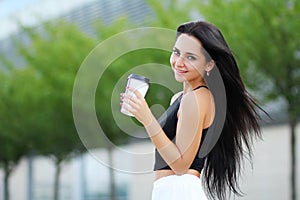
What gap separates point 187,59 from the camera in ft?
9.55

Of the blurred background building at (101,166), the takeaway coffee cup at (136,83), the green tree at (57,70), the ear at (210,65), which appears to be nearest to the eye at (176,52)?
the ear at (210,65)

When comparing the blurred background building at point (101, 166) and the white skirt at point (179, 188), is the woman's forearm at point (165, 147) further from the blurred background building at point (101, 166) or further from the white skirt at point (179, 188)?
the blurred background building at point (101, 166)

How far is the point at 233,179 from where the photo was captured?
3.17 metres

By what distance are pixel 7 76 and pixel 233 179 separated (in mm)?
18205

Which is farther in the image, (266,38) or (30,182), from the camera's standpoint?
(30,182)

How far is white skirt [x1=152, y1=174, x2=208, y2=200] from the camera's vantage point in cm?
289

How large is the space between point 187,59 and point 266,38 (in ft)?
32.7

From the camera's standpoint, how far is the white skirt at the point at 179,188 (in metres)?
2.89

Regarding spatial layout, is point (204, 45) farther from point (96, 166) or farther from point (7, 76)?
point (96, 166)

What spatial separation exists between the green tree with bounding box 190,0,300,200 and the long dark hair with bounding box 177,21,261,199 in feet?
30.4

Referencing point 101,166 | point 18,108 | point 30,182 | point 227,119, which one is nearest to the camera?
A: point 227,119

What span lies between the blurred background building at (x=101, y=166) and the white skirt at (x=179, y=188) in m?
11.2

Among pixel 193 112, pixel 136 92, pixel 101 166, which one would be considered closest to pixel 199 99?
pixel 193 112

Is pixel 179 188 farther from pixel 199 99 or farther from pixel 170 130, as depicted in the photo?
pixel 199 99
